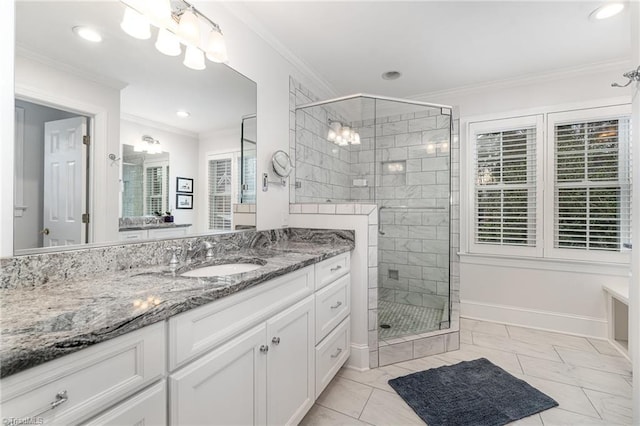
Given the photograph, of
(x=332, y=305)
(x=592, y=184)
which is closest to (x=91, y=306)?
(x=332, y=305)

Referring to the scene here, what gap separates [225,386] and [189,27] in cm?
164

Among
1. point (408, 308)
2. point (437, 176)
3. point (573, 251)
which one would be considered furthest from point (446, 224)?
point (573, 251)

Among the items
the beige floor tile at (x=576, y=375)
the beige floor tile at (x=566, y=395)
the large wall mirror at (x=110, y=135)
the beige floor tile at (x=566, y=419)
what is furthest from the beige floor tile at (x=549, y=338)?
the large wall mirror at (x=110, y=135)

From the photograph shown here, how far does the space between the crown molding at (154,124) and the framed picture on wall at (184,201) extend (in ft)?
1.14

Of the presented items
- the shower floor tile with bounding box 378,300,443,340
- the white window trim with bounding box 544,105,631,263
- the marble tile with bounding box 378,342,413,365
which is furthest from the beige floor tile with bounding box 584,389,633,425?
the white window trim with bounding box 544,105,631,263

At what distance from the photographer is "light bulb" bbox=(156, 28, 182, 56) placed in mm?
1417

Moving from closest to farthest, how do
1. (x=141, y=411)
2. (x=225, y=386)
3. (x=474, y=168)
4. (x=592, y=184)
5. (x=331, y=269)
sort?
(x=141, y=411), (x=225, y=386), (x=331, y=269), (x=592, y=184), (x=474, y=168)

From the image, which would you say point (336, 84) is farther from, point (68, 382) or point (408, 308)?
point (68, 382)

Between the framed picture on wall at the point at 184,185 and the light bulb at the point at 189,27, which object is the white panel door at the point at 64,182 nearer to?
the framed picture on wall at the point at 184,185

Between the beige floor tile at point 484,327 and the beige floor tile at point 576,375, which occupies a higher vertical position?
the beige floor tile at point 576,375

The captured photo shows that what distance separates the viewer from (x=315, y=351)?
1594mm

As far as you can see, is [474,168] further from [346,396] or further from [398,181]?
[346,396]

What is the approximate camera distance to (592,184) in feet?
8.77

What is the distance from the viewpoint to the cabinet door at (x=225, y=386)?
84cm
